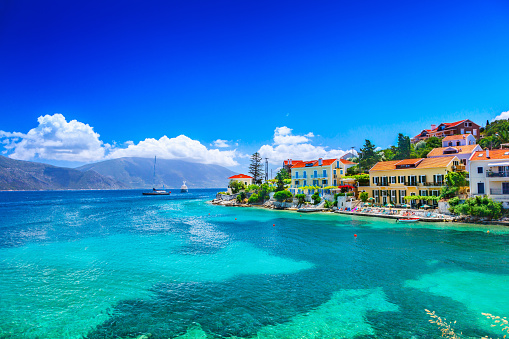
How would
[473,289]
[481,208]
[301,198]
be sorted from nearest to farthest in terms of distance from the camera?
[473,289] < [481,208] < [301,198]

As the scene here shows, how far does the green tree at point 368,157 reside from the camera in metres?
63.6

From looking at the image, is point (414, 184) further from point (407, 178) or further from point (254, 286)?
point (254, 286)

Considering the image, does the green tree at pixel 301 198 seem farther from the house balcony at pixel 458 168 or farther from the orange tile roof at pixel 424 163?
the house balcony at pixel 458 168

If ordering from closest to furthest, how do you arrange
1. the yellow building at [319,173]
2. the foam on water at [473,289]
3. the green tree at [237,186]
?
the foam on water at [473,289], the yellow building at [319,173], the green tree at [237,186]

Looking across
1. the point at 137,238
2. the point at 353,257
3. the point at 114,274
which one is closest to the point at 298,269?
the point at 353,257

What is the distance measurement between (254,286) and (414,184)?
128 feet

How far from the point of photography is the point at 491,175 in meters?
33.7

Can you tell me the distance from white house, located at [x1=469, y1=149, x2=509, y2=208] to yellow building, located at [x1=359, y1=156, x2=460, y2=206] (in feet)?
15.8

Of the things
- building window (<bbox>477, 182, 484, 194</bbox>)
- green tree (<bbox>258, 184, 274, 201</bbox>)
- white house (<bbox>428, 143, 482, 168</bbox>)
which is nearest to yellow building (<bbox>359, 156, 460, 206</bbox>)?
building window (<bbox>477, 182, 484, 194</bbox>)

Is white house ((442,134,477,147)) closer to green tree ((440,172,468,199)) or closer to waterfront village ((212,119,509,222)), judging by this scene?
waterfront village ((212,119,509,222))

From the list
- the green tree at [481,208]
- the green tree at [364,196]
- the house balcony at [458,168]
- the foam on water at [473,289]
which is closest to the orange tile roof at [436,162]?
the house balcony at [458,168]

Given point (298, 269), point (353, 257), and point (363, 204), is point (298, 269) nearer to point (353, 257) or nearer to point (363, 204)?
point (353, 257)

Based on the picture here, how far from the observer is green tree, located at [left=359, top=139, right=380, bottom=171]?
6359 cm

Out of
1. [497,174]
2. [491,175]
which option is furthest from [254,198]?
[497,174]
